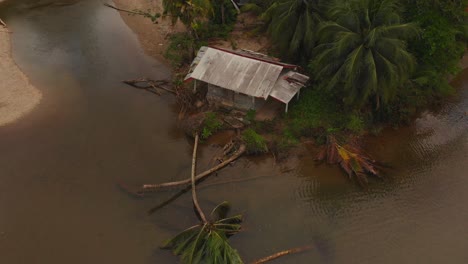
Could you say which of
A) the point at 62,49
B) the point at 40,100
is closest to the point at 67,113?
the point at 40,100

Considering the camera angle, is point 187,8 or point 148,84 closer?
point 187,8

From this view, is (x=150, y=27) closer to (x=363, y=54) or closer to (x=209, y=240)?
(x=363, y=54)

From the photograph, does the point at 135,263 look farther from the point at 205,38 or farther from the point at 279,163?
the point at 205,38

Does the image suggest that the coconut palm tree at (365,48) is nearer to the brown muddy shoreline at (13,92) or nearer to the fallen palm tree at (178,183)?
the fallen palm tree at (178,183)

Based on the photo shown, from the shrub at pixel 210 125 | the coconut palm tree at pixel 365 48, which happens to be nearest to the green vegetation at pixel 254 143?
the shrub at pixel 210 125

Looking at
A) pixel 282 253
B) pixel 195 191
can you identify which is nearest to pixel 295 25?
pixel 195 191

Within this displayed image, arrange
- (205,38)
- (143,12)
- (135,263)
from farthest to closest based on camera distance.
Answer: (143,12) → (205,38) → (135,263)

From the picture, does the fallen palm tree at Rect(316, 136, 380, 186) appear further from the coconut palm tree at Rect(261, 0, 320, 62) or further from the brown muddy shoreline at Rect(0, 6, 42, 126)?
the brown muddy shoreline at Rect(0, 6, 42, 126)

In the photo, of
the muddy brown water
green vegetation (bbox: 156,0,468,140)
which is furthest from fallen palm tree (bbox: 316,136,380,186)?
green vegetation (bbox: 156,0,468,140)
